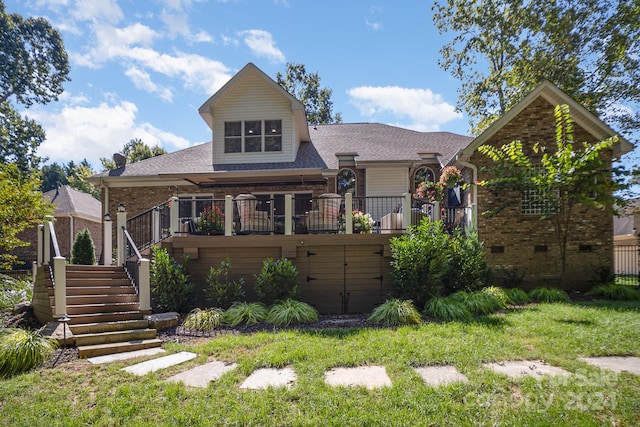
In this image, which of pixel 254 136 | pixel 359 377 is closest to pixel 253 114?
pixel 254 136

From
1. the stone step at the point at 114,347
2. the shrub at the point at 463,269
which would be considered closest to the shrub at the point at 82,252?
the stone step at the point at 114,347

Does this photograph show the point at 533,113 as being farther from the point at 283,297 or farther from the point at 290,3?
the point at 283,297

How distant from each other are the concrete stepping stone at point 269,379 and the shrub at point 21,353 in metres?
3.18

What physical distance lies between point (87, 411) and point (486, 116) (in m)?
20.2

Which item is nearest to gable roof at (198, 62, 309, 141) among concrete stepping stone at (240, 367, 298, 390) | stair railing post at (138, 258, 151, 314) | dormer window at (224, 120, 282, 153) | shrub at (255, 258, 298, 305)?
dormer window at (224, 120, 282, 153)

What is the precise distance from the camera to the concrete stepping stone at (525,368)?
12.7 feet

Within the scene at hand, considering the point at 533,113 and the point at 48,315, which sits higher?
the point at 533,113

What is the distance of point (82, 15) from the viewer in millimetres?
8695

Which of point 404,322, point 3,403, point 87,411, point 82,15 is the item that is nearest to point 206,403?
point 87,411

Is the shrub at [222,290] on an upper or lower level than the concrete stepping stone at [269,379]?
upper

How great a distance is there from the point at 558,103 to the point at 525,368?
31.8ft

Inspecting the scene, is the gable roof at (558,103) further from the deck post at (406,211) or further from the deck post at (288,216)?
the deck post at (288,216)

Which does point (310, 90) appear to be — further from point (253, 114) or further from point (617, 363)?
point (617, 363)

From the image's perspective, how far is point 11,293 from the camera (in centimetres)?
856
